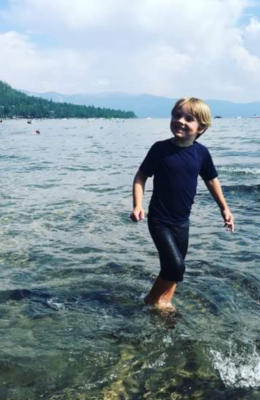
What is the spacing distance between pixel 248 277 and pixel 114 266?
2.25 m

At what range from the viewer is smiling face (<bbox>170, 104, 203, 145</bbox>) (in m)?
4.90

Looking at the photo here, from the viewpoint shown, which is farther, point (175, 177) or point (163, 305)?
point (163, 305)

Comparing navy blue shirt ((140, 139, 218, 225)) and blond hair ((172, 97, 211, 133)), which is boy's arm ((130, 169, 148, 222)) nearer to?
navy blue shirt ((140, 139, 218, 225))

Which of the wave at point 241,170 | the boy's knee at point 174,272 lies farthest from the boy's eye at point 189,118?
the wave at point 241,170

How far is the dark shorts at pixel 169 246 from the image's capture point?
517 cm

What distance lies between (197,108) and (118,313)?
2816 mm

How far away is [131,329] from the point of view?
5.11 meters

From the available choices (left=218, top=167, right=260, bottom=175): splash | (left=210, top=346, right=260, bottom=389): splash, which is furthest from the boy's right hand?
(left=218, top=167, right=260, bottom=175): splash

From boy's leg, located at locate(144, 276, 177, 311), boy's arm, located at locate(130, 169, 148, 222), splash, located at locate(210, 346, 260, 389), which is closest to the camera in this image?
splash, located at locate(210, 346, 260, 389)

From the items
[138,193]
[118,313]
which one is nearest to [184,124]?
[138,193]

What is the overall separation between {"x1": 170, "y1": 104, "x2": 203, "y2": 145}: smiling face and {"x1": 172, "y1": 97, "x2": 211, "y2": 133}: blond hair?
3 centimetres

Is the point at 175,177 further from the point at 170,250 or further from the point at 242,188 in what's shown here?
the point at 242,188

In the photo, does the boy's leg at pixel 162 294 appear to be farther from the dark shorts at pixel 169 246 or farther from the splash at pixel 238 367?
the splash at pixel 238 367

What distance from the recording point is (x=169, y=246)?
17.0ft
